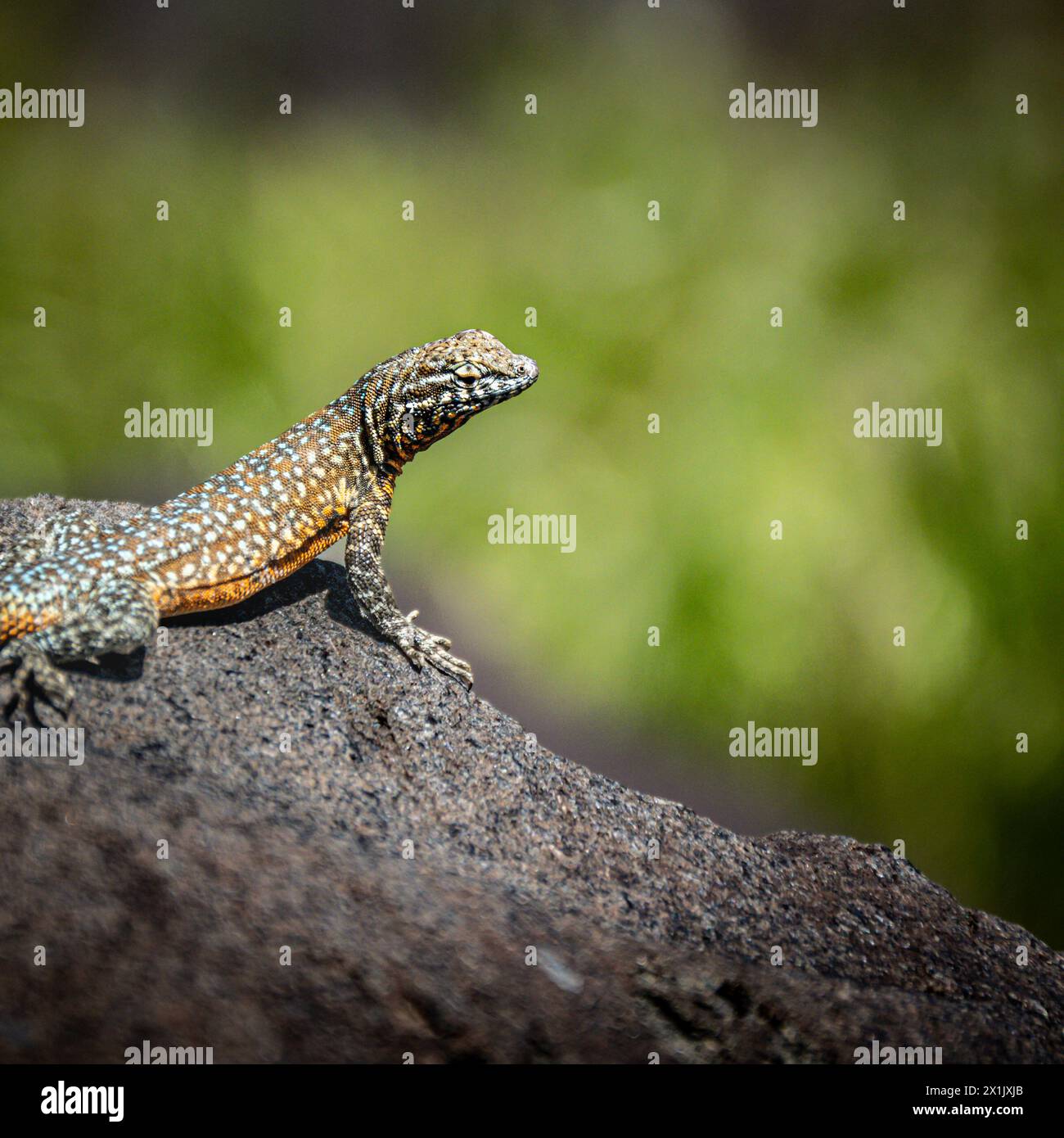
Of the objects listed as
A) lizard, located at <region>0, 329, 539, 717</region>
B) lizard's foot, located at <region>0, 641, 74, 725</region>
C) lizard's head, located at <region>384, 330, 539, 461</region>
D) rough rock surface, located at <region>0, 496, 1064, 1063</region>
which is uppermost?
lizard's head, located at <region>384, 330, 539, 461</region>

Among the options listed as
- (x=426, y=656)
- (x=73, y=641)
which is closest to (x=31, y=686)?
(x=73, y=641)

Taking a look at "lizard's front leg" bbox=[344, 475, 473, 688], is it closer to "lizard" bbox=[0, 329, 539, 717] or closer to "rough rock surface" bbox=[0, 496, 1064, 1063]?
"lizard" bbox=[0, 329, 539, 717]

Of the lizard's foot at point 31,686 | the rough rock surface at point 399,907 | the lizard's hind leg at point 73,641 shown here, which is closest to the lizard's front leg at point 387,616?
the rough rock surface at point 399,907

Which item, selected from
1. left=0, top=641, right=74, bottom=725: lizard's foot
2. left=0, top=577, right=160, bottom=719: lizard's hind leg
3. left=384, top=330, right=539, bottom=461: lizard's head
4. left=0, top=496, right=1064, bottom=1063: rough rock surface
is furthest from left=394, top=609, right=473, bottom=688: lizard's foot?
left=0, top=641, right=74, bottom=725: lizard's foot

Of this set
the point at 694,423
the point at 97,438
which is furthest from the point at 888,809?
the point at 97,438

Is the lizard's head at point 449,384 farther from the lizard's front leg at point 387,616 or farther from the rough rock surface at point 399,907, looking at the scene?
the rough rock surface at point 399,907

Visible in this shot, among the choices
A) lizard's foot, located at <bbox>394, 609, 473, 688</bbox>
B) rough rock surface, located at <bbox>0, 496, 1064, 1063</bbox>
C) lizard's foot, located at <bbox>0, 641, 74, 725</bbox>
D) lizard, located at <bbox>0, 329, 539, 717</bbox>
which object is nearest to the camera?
rough rock surface, located at <bbox>0, 496, 1064, 1063</bbox>

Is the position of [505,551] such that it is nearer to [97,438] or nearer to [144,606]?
[97,438]
